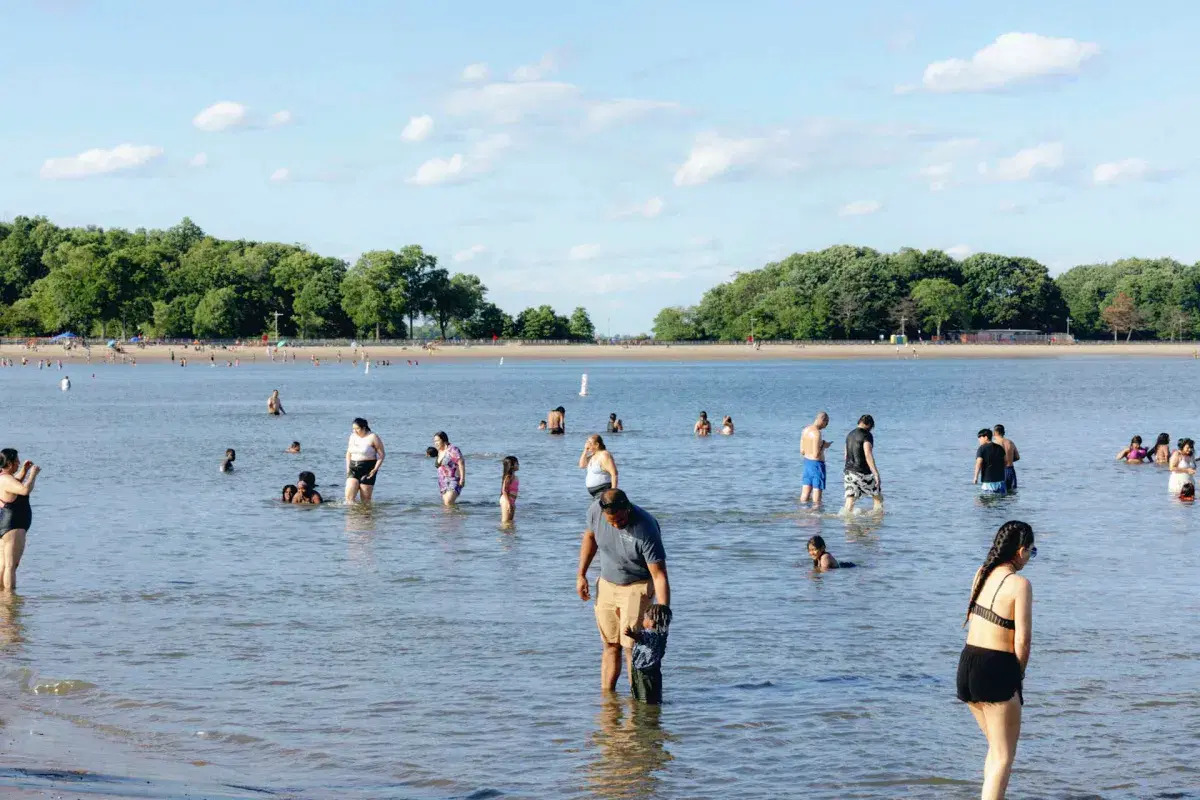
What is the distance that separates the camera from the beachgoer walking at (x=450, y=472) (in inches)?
937

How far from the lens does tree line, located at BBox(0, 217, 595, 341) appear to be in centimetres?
16188

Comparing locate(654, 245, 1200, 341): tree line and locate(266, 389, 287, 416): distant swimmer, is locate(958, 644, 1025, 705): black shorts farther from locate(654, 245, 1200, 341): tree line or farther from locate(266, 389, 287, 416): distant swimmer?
locate(654, 245, 1200, 341): tree line

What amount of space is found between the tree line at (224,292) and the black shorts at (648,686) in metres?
158

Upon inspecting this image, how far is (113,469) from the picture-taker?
34.7 meters

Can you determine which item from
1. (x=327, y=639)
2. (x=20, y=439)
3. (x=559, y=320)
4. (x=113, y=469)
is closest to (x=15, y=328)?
(x=559, y=320)

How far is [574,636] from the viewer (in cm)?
1425

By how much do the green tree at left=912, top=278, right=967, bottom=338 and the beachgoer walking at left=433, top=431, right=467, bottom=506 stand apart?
163 meters

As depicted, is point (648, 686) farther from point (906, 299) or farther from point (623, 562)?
point (906, 299)

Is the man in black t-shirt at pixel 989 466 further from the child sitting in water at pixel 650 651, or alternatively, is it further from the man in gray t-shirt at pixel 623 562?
the man in gray t-shirt at pixel 623 562

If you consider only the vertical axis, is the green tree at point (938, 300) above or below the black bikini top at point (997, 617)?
above

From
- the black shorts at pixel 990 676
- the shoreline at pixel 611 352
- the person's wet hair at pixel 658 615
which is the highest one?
the shoreline at pixel 611 352

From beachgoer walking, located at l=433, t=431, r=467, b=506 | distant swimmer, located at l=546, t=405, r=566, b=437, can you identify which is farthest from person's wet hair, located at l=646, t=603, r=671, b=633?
distant swimmer, located at l=546, t=405, r=566, b=437

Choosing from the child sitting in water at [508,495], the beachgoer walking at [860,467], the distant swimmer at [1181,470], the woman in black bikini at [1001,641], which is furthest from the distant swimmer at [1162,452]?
the woman in black bikini at [1001,641]

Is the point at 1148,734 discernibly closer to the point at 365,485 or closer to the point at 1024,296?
the point at 365,485
